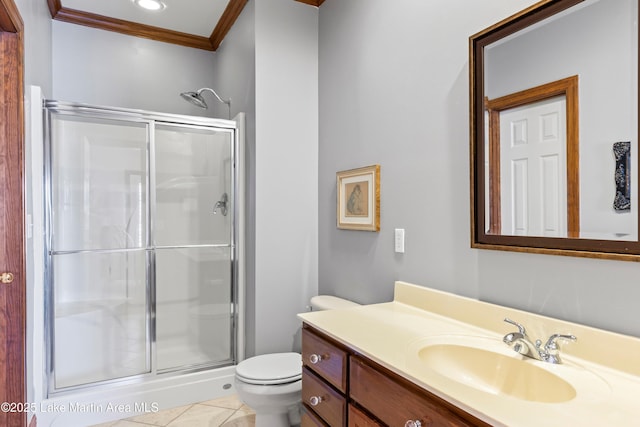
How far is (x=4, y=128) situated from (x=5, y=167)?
0.56 ft

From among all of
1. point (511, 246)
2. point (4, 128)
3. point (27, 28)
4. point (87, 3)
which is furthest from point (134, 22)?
point (511, 246)

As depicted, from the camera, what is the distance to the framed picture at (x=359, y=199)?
194 centimetres

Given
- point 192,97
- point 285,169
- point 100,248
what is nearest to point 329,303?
point 285,169

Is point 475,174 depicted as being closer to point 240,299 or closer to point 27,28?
point 240,299

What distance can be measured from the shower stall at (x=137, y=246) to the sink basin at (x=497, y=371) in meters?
1.71

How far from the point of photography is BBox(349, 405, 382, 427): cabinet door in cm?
111

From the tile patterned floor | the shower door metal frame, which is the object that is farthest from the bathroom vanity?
the shower door metal frame

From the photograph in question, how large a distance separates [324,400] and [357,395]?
0.76 ft

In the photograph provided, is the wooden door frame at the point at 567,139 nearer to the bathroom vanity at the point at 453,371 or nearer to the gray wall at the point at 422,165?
the gray wall at the point at 422,165

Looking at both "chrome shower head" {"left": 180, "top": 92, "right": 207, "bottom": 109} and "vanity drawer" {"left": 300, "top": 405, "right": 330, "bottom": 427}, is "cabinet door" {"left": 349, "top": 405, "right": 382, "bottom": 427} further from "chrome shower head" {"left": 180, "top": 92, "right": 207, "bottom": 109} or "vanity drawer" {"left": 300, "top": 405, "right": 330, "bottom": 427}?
"chrome shower head" {"left": 180, "top": 92, "right": 207, "bottom": 109}

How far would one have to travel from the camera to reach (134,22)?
3.05 m

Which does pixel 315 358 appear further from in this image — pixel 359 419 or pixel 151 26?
pixel 151 26

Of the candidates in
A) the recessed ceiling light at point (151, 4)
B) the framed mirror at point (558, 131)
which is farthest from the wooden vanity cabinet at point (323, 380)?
the recessed ceiling light at point (151, 4)

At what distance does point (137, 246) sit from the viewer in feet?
8.25
